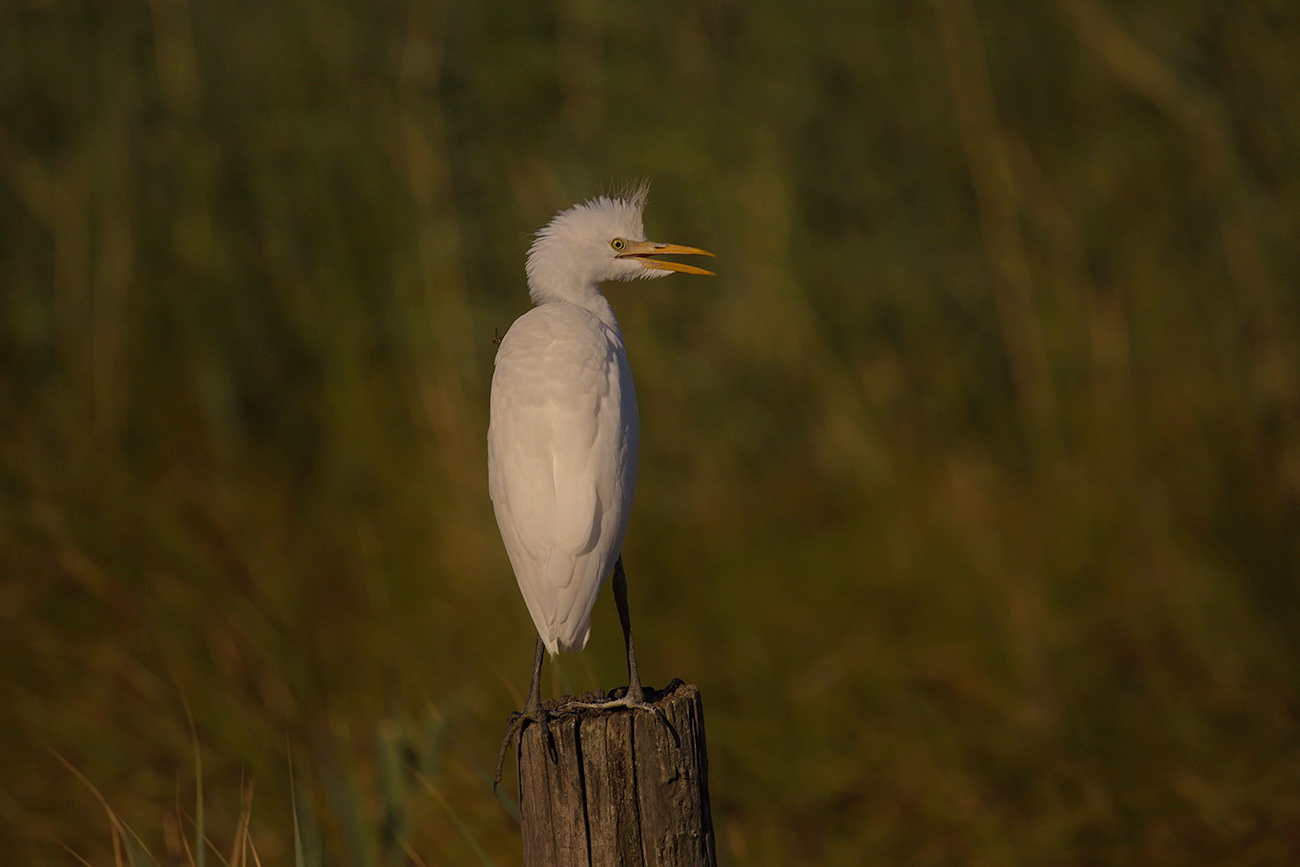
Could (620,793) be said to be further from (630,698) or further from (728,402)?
(728,402)

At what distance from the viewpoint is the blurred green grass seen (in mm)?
3363

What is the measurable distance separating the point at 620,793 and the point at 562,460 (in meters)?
0.48

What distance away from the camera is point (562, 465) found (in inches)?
69.9

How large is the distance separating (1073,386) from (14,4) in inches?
158

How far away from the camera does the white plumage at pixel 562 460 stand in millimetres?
1749

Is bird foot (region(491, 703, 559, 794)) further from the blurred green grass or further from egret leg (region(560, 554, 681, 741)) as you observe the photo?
the blurred green grass

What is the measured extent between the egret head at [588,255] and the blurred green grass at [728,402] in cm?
158

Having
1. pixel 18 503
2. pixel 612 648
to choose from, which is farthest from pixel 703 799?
pixel 18 503

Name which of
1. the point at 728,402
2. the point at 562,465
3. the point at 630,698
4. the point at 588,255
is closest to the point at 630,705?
the point at 630,698

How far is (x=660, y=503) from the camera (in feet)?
13.8

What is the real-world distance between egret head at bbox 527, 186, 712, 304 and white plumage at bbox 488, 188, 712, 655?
13 centimetres

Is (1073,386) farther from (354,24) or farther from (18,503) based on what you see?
(18,503)

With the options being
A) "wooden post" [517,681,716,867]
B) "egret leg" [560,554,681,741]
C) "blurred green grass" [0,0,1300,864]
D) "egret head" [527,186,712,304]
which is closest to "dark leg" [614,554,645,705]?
"egret leg" [560,554,681,741]

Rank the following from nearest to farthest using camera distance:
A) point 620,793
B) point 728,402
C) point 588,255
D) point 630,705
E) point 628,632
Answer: point 620,793, point 630,705, point 628,632, point 588,255, point 728,402
